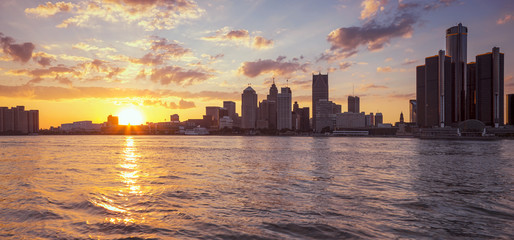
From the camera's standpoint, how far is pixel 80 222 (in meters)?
16.5

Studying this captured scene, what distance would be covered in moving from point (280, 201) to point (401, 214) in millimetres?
7687

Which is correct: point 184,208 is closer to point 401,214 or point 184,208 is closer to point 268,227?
point 268,227

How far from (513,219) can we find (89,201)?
26531mm

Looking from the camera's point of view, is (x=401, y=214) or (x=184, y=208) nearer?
(x=401, y=214)

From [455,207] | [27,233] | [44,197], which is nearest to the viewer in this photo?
[27,233]

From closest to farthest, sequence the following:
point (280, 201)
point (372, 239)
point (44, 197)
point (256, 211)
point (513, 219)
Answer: point (372, 239) → point (513, 219) → point (256, 211) → point (280, 201) → point (44, 197)

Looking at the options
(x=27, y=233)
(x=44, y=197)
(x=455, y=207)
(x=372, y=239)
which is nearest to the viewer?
(x=372, y=239)

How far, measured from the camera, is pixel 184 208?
64.1 feet

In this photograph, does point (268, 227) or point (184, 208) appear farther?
point (184, 208)

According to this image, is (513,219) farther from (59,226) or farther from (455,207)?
(59,226)

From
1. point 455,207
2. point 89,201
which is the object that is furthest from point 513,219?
point 89,201

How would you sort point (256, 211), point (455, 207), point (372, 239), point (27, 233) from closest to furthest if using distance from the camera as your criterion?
point (372, 239) → point (27, 233) → point (256, 211) → point (455, 207)

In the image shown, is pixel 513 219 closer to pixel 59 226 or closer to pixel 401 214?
pixel 401 214

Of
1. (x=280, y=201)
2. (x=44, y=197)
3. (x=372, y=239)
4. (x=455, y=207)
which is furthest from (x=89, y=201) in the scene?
(x=455, y=207)
